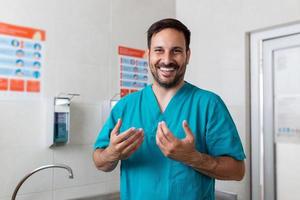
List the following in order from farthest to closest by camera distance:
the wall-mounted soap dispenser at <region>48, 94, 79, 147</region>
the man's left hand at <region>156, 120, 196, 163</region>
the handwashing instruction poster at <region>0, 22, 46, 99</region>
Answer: the wall-mounted soap dispenser at <region>48, 94, 79, 147</region>
the handwashing instruction poster at <region>0, 22, 46, 99</region>
the man's left hand at <region>156, 120, 196, 163</region>

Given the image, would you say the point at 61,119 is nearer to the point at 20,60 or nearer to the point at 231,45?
the point at 20,60

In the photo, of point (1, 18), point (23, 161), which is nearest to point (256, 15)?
point (1, 18)

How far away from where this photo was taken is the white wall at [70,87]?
1.53 m

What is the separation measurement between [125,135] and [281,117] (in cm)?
119

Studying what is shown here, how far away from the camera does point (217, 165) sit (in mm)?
1013

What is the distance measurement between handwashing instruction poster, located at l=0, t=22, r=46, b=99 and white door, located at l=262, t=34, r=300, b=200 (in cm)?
133

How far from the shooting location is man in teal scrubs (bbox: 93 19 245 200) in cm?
105

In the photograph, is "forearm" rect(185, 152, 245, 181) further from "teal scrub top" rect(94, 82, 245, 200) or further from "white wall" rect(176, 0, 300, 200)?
"white wall" rect(176, 0, 300, 200)

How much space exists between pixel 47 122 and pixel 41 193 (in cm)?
37

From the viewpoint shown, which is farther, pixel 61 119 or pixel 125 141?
pixel 61 119

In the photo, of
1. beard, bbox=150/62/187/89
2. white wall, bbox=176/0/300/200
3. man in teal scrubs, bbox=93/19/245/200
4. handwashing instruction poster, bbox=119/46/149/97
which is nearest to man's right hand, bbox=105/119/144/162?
man in teal scrubs, bbox=93/19/245/200

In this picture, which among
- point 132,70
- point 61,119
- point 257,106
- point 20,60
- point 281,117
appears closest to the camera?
point 20,60

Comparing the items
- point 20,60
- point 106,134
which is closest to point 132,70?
point 20,60

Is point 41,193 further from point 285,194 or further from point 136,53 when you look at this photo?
point 285,194
